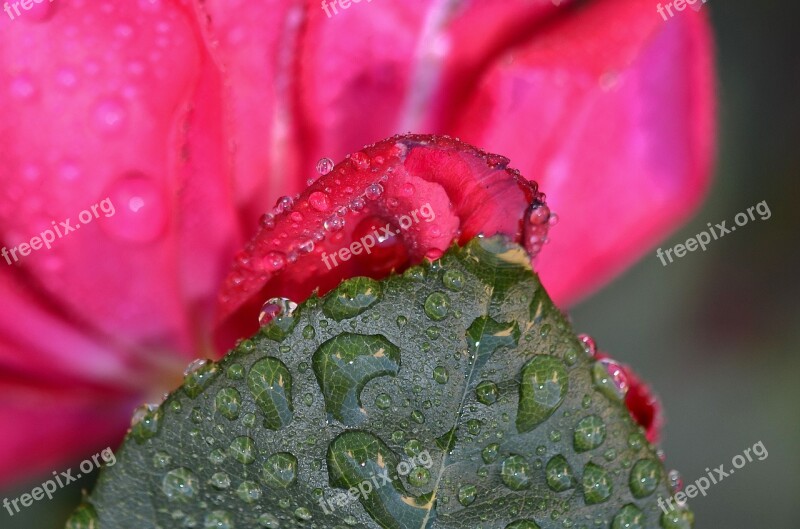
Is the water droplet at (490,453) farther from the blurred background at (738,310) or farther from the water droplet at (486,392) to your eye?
the blurred background at (738,310)

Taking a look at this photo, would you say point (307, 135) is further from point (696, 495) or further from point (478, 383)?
point (696, 495)

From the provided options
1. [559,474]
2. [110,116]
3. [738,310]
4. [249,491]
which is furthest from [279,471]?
[738,310]

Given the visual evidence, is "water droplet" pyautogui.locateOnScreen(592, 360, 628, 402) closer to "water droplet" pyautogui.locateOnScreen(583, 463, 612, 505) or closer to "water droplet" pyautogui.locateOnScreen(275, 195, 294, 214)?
"water droplet" pyautogui.locateOnScreen(583, 463, 612, 505)

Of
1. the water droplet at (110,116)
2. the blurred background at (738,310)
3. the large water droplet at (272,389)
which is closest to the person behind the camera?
the large water droplet at (272,389)

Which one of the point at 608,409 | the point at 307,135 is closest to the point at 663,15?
the point at 307,135

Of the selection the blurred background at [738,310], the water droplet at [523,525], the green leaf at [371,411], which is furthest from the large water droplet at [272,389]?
the blurred background at [738,310]
